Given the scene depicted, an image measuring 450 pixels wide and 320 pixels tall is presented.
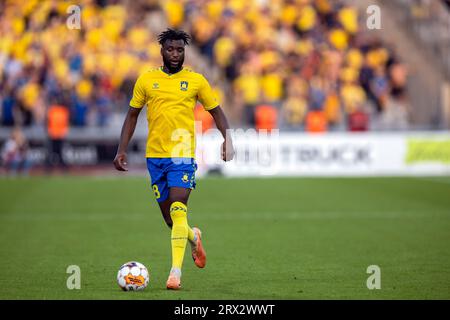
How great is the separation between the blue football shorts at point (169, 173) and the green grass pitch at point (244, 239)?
867 mm

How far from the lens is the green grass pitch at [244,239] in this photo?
27.0 feet

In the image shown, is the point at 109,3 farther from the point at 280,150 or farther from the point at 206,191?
the point at 206,191

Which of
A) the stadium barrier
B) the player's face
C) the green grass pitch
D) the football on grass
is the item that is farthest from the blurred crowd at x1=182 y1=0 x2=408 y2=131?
the football on grass

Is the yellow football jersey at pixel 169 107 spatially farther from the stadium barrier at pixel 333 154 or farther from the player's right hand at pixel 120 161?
the stadium barrier at pixel 333 154

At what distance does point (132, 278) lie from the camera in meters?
7.87

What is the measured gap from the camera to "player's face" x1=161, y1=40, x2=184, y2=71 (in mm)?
8109

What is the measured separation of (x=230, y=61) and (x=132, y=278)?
19.6m

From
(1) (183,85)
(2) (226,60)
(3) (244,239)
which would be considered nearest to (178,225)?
(1) (183,85)

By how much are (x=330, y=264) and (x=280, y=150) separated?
1472cm

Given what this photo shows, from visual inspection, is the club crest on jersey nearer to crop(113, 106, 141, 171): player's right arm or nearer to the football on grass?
crop(113, 106, 141, 171): player's right arm

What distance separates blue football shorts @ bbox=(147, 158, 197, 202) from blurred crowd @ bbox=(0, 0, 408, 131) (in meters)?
16.5

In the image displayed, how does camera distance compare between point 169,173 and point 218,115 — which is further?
point 218,115

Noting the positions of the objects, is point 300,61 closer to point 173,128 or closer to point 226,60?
point 226,60
